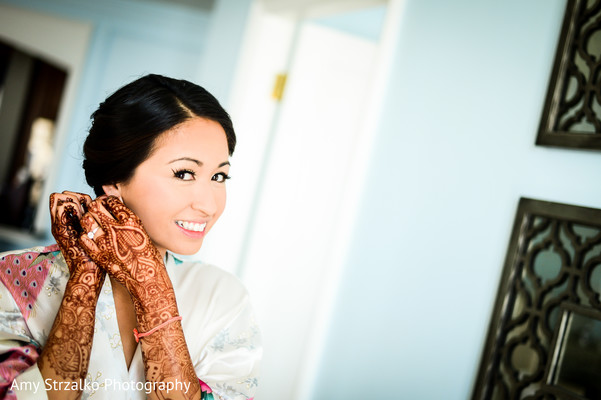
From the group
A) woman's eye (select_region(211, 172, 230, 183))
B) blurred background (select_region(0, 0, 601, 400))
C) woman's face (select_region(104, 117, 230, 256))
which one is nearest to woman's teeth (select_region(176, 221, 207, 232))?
woman's face (select_region(104, 117, 230, 256))

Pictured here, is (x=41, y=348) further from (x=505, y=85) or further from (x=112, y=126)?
(x=505, y=85)

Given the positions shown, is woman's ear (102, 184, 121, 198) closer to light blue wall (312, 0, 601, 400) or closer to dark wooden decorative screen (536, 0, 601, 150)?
light blue wall (312, 0, 601, 400)

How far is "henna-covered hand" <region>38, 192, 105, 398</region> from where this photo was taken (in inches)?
38.6

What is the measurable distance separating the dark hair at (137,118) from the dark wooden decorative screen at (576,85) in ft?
2.51

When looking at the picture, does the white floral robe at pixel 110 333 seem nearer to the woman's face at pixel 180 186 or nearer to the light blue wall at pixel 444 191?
the woman's face at pixel 180 186

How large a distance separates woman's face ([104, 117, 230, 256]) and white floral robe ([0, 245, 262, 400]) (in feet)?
0.56

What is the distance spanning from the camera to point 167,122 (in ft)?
3.67

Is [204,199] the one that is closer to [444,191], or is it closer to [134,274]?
[134,274]

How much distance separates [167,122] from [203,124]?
0.26 ft

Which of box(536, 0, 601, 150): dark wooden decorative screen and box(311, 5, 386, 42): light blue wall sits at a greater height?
box(311, 5, 386, 42): light blue wall

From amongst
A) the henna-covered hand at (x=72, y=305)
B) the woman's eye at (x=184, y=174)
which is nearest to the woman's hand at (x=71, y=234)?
the henna-covered hand at (x=72, y=305)

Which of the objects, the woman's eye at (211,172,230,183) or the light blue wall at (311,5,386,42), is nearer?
the woman's eye at (211,172,230,183)

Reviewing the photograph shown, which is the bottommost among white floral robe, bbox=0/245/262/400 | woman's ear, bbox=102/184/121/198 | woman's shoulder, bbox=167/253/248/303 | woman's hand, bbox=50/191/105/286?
white floral robe, bbox=0/245/262/400

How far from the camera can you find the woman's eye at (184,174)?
A: 3.67 ft
